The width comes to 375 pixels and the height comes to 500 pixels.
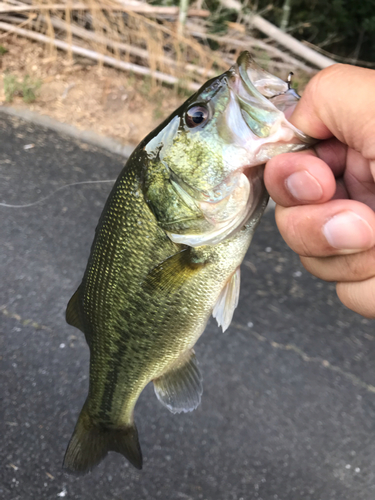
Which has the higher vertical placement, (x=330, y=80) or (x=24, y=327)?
(x=330, y=80)

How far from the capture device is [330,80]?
3.32 feet

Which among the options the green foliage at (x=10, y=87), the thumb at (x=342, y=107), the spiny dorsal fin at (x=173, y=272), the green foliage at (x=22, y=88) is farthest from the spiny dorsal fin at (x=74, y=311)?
the green foliage at (x=10, y=87)

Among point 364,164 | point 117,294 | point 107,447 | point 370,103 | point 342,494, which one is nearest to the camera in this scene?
point 370,103

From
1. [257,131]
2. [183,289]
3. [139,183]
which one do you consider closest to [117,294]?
[183,289]

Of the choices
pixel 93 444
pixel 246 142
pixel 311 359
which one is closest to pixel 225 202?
pixel 246 142

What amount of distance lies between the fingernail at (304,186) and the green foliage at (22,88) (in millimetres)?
4460

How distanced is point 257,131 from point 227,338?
2.07 m

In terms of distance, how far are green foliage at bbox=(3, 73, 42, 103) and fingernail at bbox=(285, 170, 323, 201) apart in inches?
176

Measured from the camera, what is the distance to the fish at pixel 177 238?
106cm

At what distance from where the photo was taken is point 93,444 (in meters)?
1.61

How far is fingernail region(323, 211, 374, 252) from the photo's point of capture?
0.97m

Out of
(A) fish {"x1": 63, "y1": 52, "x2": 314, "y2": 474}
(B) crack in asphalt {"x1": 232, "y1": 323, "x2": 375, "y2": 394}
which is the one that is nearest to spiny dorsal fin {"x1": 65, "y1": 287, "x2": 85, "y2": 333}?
(A) fish {"x1": 63, "y1": 52, "x2": 314, "y2": 474}

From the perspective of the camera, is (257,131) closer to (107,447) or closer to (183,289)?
(183,289)

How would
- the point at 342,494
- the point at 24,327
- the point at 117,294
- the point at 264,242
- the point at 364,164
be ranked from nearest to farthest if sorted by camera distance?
the point at 364,164
the point at 117,294
the point at 342,494
the point at 24,327
the point at 264,242
